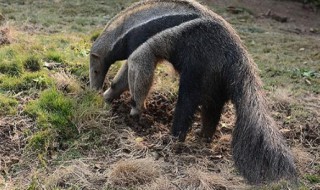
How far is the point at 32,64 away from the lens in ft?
23.1

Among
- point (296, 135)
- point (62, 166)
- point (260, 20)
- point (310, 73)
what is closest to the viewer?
point (62, 166)

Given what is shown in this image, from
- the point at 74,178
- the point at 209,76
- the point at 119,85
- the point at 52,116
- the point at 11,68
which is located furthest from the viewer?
the point at 11,68

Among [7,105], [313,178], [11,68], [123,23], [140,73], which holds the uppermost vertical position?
[123,23]

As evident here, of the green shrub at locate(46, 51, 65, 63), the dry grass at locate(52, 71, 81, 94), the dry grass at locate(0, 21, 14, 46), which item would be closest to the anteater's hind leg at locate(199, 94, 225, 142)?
the dry grass at locate(52, 71, 81, 94)

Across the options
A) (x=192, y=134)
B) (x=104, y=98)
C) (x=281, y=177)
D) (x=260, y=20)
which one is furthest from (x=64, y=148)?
(x=260, y=20)

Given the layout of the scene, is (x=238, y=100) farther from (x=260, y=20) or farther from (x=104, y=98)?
(x=260, y=20)

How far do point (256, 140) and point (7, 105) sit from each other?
3020mm

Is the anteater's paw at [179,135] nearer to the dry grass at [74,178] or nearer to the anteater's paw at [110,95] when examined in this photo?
the dry grass at [74,178]

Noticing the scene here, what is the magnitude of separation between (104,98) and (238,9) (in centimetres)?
882

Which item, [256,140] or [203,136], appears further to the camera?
[203,136]

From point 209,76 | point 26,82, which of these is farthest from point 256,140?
point 26,82

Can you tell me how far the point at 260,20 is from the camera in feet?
45.4

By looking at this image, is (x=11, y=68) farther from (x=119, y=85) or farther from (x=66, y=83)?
(x=119, y=85)

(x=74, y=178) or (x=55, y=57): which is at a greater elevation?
(x=55, y=57)
